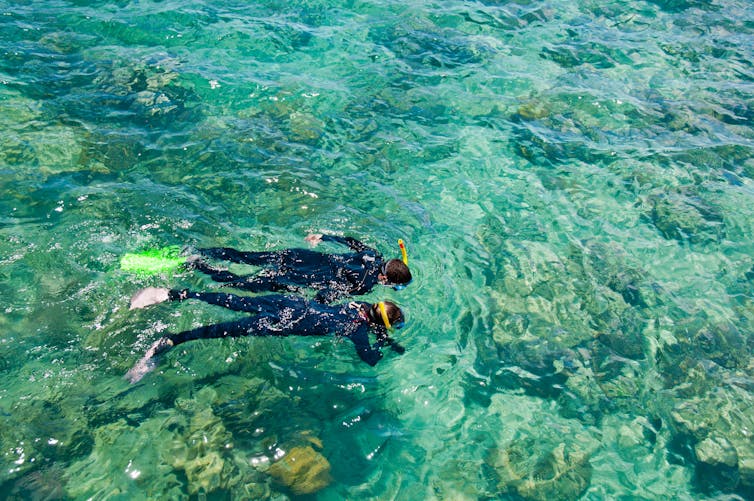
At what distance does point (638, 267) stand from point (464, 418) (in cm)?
412

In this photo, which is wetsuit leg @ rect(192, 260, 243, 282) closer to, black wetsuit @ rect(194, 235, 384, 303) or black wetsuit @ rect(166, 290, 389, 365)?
black wetsuit @ rect(194, 235, 384, 303)

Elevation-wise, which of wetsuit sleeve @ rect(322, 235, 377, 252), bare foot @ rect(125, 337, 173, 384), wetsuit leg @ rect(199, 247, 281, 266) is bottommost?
bare foot @ rect(125, 337, 173, 384)

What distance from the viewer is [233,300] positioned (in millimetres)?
6195

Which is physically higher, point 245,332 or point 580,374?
point 245,332

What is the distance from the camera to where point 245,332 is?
5875 millimetres

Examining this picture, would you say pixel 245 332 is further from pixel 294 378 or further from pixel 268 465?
pixel 268 465

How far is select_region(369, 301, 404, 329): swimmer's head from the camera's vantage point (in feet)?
18.8

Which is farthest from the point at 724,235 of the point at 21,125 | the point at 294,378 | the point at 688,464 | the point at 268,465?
the point at 21,125

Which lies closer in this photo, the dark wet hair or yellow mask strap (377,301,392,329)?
yellow mask strap (377,301,392,329)

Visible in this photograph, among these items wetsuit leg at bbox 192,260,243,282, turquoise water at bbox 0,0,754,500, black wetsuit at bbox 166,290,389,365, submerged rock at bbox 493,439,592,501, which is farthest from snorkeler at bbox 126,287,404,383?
submerged rock at bbox 493,439,592,501

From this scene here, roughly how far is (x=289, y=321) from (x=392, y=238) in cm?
246

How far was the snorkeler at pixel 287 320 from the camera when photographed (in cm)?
573

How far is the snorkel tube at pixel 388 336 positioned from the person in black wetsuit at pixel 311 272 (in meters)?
0.85

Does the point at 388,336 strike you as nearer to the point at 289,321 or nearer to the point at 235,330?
the point at 289,321
